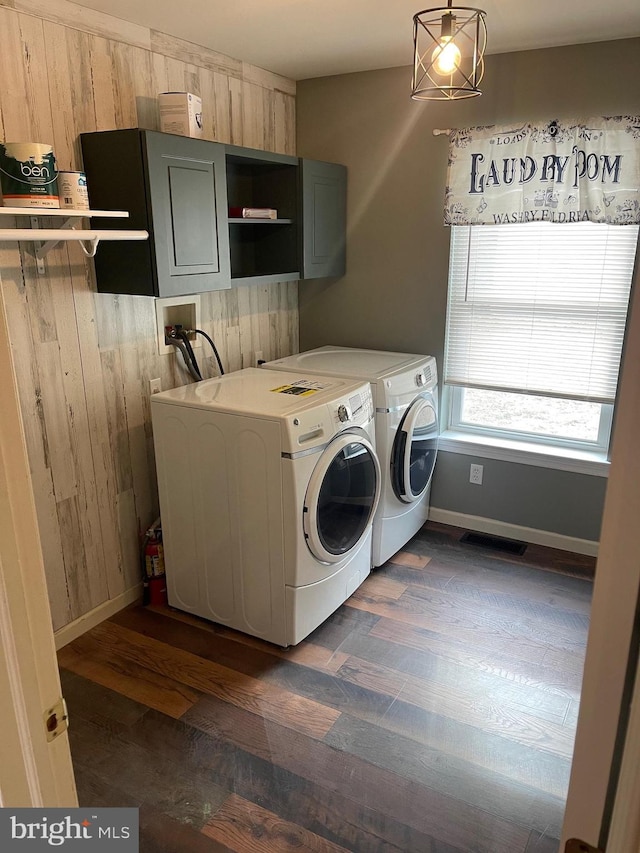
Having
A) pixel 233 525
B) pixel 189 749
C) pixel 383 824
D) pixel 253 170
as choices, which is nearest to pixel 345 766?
pixel 383 824

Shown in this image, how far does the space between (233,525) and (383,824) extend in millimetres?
1142

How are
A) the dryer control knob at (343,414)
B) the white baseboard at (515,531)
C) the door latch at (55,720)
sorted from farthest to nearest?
the white baseboard at (515,531)
the dryer control knob at (343,414)
the door latch at (55,720)

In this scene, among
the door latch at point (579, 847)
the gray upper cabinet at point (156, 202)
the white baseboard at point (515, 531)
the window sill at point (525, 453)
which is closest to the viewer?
the door latch at point (579, 847)

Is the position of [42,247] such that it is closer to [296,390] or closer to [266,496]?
[296,390]

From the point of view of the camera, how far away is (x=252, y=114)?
3.19m

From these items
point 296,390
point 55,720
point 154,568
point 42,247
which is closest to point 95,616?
point 154,568

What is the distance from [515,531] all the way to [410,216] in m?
1.77

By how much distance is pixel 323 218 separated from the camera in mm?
3340

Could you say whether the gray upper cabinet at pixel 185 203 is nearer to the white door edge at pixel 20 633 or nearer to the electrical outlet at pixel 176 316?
the electrical outlet at pixel 176 316

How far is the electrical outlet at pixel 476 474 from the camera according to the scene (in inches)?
136

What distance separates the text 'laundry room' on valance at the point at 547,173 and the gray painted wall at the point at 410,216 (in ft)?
0.33

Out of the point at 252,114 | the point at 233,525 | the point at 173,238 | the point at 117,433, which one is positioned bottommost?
the point at 233,525

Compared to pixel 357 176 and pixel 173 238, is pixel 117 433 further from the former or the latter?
pixel 357 176

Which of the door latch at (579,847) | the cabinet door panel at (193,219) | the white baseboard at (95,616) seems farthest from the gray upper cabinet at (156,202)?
the door latch at (579,847)
